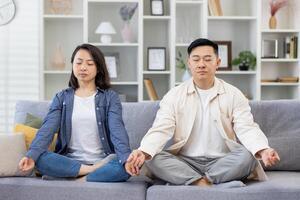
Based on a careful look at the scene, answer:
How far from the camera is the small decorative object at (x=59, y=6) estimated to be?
5.14 metres

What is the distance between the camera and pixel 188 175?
2639 millimetres

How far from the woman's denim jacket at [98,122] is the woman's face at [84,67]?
92 millimetres

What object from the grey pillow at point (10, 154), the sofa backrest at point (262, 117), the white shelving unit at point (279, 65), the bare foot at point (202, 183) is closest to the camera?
the bare foot at point (202, 183)

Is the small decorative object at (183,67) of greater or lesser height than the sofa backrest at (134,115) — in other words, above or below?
above

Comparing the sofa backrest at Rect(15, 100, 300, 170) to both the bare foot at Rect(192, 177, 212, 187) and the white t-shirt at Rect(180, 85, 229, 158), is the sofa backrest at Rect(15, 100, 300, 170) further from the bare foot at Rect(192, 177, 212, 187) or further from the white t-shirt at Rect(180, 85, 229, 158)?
the bare foot at Rect(192, 177, 212, 187)

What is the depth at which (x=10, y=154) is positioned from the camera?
2.77 meters

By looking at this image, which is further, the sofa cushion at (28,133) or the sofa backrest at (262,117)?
the sofa backrest at (262,117)

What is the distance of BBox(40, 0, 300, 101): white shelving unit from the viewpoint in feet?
16.7

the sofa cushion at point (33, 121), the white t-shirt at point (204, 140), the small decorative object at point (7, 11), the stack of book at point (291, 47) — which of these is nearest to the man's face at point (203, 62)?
the white t-shirt at point (204, 140)

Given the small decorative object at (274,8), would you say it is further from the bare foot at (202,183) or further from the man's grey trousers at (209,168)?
the bare foot at (202,183)

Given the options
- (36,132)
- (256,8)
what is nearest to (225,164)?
(36,132)

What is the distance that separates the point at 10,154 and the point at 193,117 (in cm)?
98

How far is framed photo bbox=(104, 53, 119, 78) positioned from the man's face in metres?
2.30

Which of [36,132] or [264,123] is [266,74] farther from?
[36,132]
